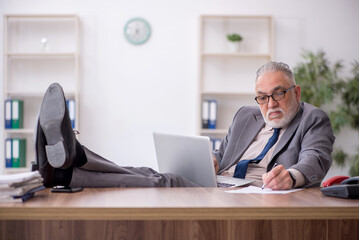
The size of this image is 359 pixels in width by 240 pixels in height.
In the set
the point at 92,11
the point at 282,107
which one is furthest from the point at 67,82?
the point at 282,107

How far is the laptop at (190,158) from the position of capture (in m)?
1.89

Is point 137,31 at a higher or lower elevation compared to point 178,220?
higher

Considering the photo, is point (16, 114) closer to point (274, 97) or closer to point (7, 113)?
point (7, 113)

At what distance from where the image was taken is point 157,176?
6.14ft

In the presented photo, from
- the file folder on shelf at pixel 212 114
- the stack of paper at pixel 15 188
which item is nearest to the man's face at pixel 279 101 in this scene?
the stack of paper at pixel 15 188

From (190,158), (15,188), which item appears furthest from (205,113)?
(15,188)

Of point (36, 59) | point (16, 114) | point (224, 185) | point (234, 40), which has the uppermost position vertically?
point (234, 40)

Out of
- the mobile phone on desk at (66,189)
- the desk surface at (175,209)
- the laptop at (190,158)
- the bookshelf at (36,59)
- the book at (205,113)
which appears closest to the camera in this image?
the desk surface at (175,209)

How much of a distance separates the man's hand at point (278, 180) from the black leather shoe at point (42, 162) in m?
0.78

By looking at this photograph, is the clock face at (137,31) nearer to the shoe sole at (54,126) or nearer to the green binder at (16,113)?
the green binder at (16,113)

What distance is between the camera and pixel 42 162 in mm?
1689

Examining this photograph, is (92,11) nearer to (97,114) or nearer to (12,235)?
→ (97,114)

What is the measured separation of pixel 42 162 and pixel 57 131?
0.14m

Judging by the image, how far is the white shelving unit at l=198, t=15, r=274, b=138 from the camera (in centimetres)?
499
